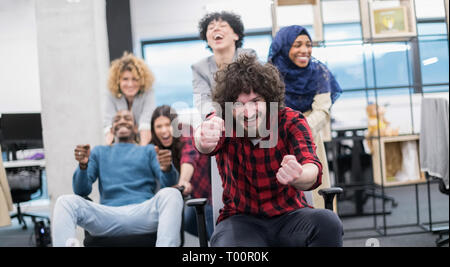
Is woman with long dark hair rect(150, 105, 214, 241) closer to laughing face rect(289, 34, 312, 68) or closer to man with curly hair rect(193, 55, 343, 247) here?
man with curly hair rect(193, 55, 343, 247)

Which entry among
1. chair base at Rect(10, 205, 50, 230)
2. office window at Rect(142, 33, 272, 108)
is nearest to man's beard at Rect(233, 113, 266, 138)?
office window at Rect(142, 33, 272, 108)

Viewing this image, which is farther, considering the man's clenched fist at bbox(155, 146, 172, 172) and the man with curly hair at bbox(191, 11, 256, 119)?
the man's clenched fist at bbox(155, 146, 172, 172)

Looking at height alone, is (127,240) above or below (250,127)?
below

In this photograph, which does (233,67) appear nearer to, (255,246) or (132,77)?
(255,246)

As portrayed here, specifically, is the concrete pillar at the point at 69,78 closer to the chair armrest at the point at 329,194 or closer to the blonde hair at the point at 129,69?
the blonde hair at the point at 129,69

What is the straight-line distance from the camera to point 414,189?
6.95ft

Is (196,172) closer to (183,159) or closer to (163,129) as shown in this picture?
(183,159)

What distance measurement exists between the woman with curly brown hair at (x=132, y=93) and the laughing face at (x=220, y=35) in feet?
0.97

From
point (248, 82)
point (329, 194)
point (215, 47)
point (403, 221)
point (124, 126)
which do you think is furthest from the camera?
point (403, 221)

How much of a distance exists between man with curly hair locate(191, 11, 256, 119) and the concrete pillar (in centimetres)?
39

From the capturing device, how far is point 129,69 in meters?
1.43

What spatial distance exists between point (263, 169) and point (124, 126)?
0.63 metres

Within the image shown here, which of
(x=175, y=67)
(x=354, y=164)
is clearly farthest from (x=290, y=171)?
(x=354, y=164)

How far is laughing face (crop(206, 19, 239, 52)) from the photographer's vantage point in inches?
41.8
